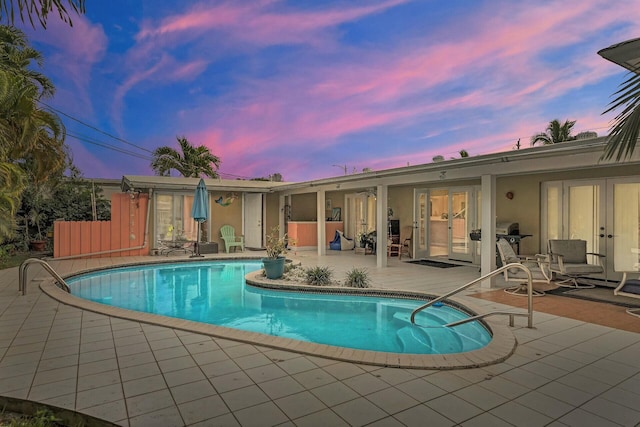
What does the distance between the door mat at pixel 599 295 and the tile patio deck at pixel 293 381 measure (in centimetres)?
163

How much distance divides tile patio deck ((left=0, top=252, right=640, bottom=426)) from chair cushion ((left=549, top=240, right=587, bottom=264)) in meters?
3.04

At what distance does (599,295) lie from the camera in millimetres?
6594

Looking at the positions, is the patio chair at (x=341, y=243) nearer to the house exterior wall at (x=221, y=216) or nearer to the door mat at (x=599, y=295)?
the house exterior wall at (x=221, y=216)

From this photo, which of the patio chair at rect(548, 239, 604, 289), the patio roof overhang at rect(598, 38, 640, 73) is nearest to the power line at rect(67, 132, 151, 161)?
the patio chair at rect(548, 239, 604, 289)

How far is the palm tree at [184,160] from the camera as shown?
19.1 meters

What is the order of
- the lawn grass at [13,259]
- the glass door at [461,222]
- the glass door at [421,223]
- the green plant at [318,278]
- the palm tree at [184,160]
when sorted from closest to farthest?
the green plant at [318,278], the lawn grass at [13,259], the glass door at [461,222], the glass door at [421,223], the palm tree at [184,160]

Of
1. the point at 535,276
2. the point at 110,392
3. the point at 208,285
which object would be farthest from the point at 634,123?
the point at 208,285

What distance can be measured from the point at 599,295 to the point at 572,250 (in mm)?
1191

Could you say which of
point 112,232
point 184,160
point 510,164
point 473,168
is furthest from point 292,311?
point 184,160

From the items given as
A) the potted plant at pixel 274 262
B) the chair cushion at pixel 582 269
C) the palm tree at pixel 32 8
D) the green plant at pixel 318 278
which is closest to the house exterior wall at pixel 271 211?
the potted plant at pixel 274 262

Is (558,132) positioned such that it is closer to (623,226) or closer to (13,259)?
(623,226)

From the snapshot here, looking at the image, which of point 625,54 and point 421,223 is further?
point 421,223

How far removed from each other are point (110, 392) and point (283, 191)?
12756mm

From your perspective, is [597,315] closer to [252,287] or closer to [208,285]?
[252,287]
